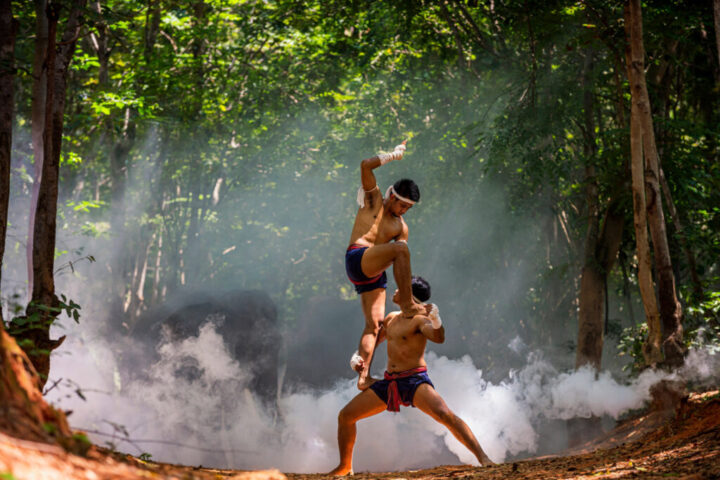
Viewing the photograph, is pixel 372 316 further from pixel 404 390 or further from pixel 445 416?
pixel 445 416

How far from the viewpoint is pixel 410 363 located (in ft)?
20.8

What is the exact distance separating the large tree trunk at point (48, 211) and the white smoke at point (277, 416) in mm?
6799

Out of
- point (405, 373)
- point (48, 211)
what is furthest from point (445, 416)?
point (48, 211)

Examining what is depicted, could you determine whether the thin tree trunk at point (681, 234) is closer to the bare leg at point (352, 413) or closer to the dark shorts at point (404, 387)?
the dark shorts at point (404, 387)

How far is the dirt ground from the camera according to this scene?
7.38 feet

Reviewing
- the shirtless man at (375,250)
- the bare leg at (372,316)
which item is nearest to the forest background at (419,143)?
the shirtless man at (375,250)

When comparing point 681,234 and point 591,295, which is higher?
point 591,295

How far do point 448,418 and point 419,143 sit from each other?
445 inches

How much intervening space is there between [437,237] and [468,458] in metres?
7.86

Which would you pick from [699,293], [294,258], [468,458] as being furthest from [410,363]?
[294,258]

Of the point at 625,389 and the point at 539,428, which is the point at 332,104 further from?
the point at 625,389

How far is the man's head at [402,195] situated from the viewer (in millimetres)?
6406

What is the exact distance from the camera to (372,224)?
643 cm

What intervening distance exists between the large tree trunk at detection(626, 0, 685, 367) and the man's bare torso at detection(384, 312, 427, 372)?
282 centimetres
